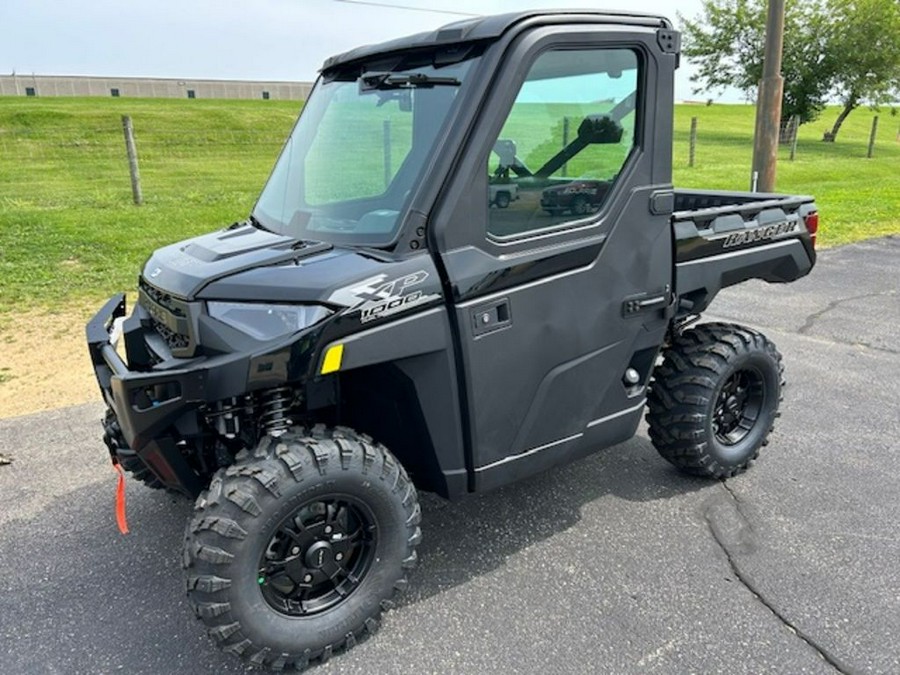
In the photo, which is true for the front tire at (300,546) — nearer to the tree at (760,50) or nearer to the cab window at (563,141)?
the cab window at (563,141)

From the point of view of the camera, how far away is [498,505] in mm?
3672

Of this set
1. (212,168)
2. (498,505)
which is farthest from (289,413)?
(212,168)

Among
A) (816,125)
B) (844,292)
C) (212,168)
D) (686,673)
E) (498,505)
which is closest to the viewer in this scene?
(686,673)

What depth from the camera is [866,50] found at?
32.0m

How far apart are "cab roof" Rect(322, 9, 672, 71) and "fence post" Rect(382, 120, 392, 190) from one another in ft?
0.99

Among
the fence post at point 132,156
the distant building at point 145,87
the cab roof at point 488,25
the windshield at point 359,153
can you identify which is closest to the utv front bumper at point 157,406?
the windshield at point 359,153

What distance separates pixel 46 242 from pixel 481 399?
828 centimetres

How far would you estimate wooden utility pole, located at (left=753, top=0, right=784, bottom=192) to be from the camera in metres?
9.62

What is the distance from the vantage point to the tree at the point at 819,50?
104 feet

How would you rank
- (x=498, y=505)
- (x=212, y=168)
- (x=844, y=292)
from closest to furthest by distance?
(x=498, y=505)
(x=844, y=292)
(x=212, y=168)

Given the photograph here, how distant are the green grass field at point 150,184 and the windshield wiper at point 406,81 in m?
5.37

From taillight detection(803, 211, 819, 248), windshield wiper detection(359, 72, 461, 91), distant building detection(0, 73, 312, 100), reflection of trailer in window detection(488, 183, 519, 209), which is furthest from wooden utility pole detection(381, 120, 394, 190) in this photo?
distant building detection(0, 73, 312, 100)

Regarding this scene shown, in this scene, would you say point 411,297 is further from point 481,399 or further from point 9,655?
point 9,655

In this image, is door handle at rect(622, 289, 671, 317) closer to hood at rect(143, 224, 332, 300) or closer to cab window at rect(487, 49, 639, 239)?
cab window at rect(487, 49, 639, 239)
